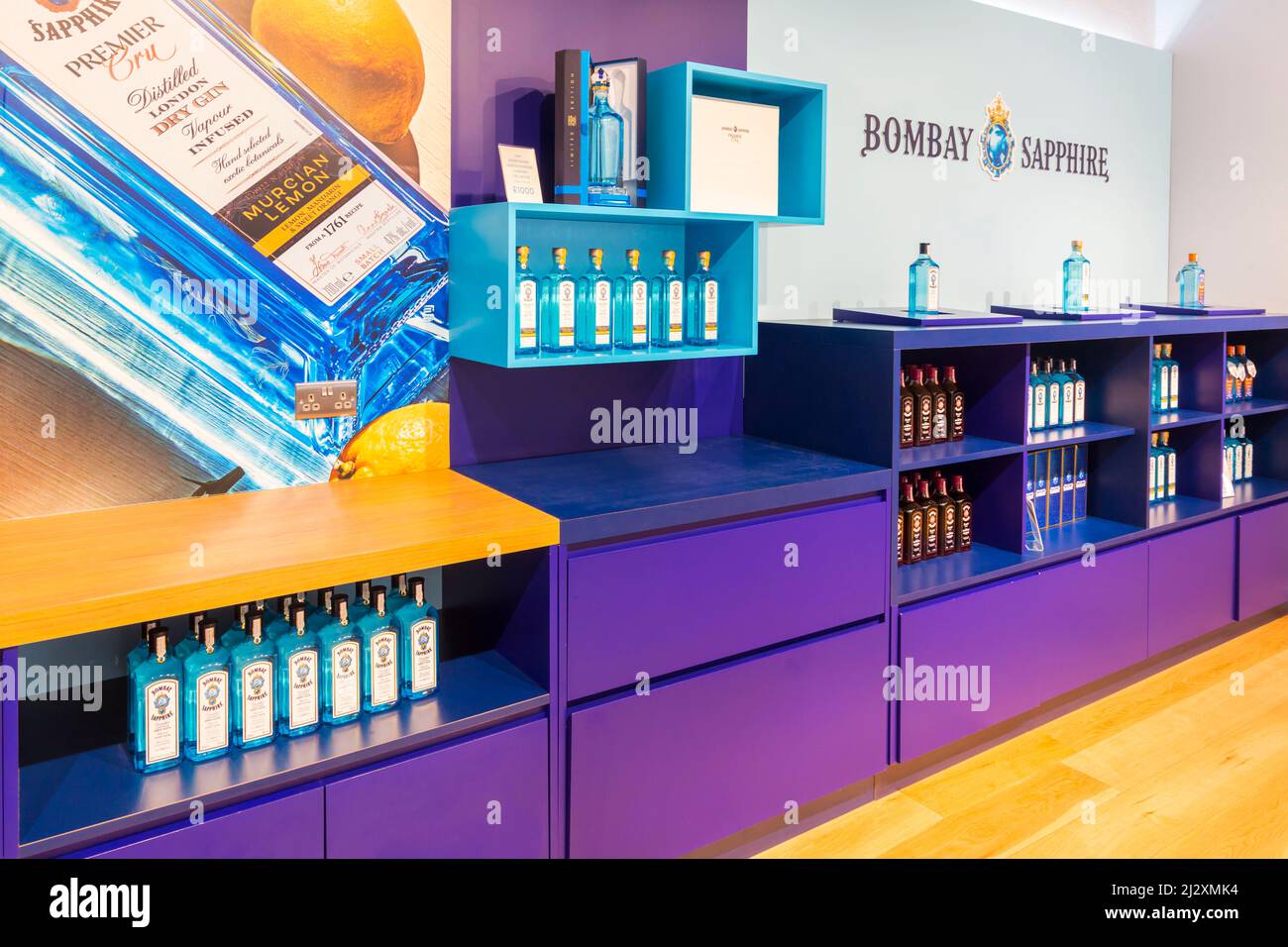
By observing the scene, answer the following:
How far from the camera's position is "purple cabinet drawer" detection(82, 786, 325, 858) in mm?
1754

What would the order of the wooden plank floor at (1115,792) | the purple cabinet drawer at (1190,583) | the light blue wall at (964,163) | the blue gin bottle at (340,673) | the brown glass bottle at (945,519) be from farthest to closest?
1. the purple cabinet drawer at (1190,583)
2. the light blue wall at (964,163)
3. the brown glass bottle at (945,519)
4. the wooden plank floor at (1115,792)
5. the blue gin bottle at (340,673)

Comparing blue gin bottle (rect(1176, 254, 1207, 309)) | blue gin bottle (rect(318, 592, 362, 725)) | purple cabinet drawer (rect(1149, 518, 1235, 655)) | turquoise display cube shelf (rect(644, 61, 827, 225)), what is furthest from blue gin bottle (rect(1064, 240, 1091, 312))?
blue gin bottle (rect(318, 592, 362, 725))

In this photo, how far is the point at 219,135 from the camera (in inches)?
92.4

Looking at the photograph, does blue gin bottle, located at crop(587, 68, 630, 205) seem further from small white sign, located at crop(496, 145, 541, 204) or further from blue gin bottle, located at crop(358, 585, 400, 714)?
blue gin bottle, located at crop(358, 585, 400, 714)

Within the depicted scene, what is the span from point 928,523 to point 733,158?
1.27 m

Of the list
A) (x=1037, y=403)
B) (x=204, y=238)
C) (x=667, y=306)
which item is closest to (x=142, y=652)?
(x=204, y=238)

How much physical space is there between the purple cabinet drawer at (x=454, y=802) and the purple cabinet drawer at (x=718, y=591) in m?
0.19

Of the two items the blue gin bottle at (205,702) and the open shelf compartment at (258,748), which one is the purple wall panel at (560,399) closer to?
the open shelf compartment at (258,748)

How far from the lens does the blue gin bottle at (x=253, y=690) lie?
1984mm

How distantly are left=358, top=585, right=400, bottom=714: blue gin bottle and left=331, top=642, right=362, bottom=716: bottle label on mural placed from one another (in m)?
0.03

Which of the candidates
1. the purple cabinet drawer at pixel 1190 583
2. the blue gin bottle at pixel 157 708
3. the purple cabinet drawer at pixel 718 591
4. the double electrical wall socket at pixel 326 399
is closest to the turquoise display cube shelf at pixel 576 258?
the double electrical wall socket at pixel 326 399

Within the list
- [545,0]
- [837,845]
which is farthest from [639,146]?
[837,845]
